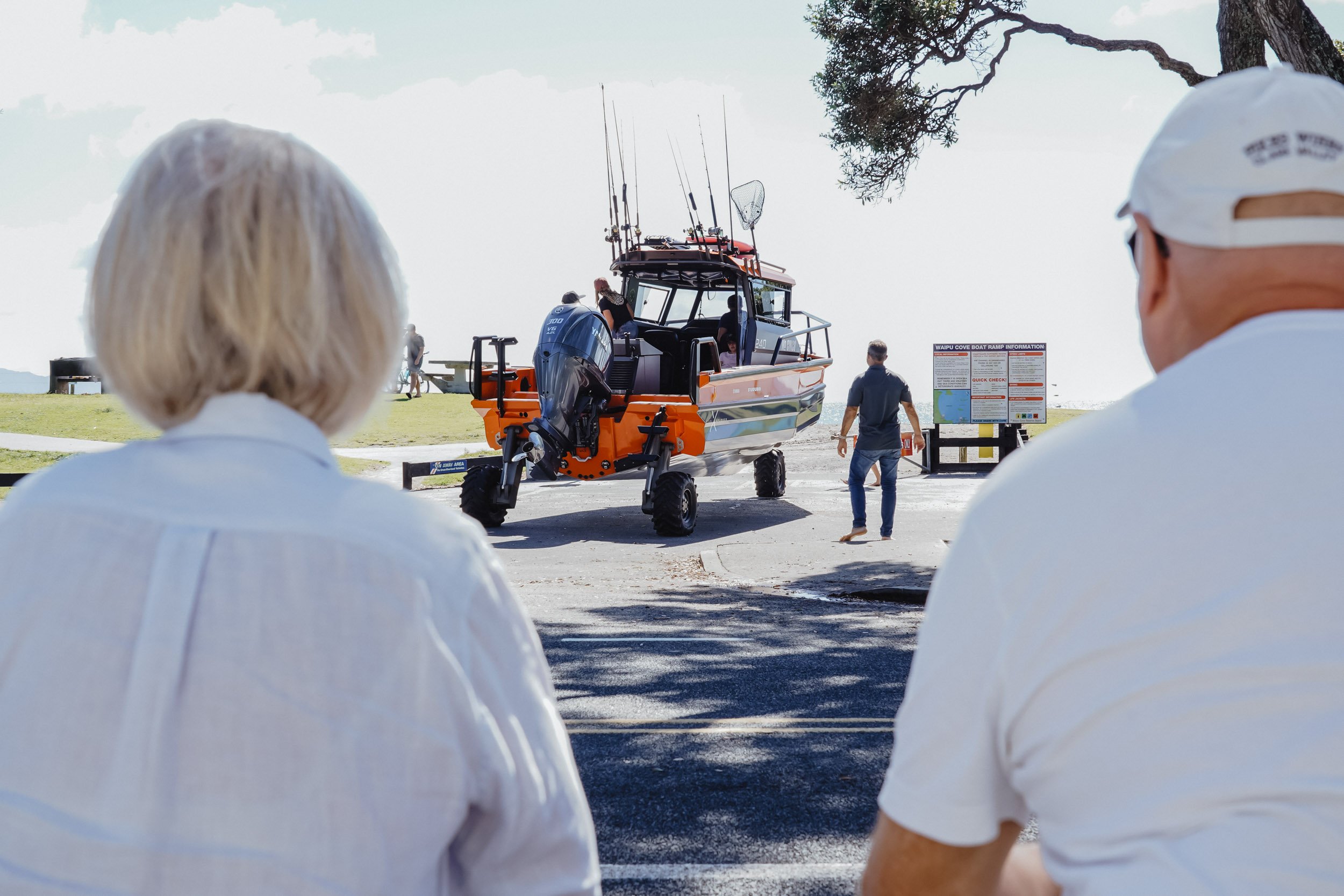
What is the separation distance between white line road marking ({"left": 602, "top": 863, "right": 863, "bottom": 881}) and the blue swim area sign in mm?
17240

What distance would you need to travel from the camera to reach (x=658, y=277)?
51.5 feet

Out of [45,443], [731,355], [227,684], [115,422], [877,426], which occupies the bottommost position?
[45,443]

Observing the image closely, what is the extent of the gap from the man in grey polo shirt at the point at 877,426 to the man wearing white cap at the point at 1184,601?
1061 centimetres

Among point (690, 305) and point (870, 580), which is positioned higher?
point (690, 305)

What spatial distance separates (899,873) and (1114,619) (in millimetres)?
399

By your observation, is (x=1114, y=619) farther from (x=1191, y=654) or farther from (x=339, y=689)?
(x=339, y=689)

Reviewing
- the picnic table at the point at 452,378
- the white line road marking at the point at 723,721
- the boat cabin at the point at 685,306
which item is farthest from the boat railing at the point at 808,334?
the picnic table at the point at 452,378

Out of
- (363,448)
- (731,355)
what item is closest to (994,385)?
(731,355)

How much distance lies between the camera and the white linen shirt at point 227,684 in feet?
3.99

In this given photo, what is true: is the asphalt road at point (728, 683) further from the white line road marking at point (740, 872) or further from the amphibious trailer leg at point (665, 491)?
the amphibious trailer leg at point (665, 491)

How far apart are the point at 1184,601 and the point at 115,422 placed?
24.2 metres

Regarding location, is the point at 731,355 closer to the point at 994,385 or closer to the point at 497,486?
the point at 497,486

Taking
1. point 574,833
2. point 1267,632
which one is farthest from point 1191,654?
point 574,833

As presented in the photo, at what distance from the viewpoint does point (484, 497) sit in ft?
44.0
